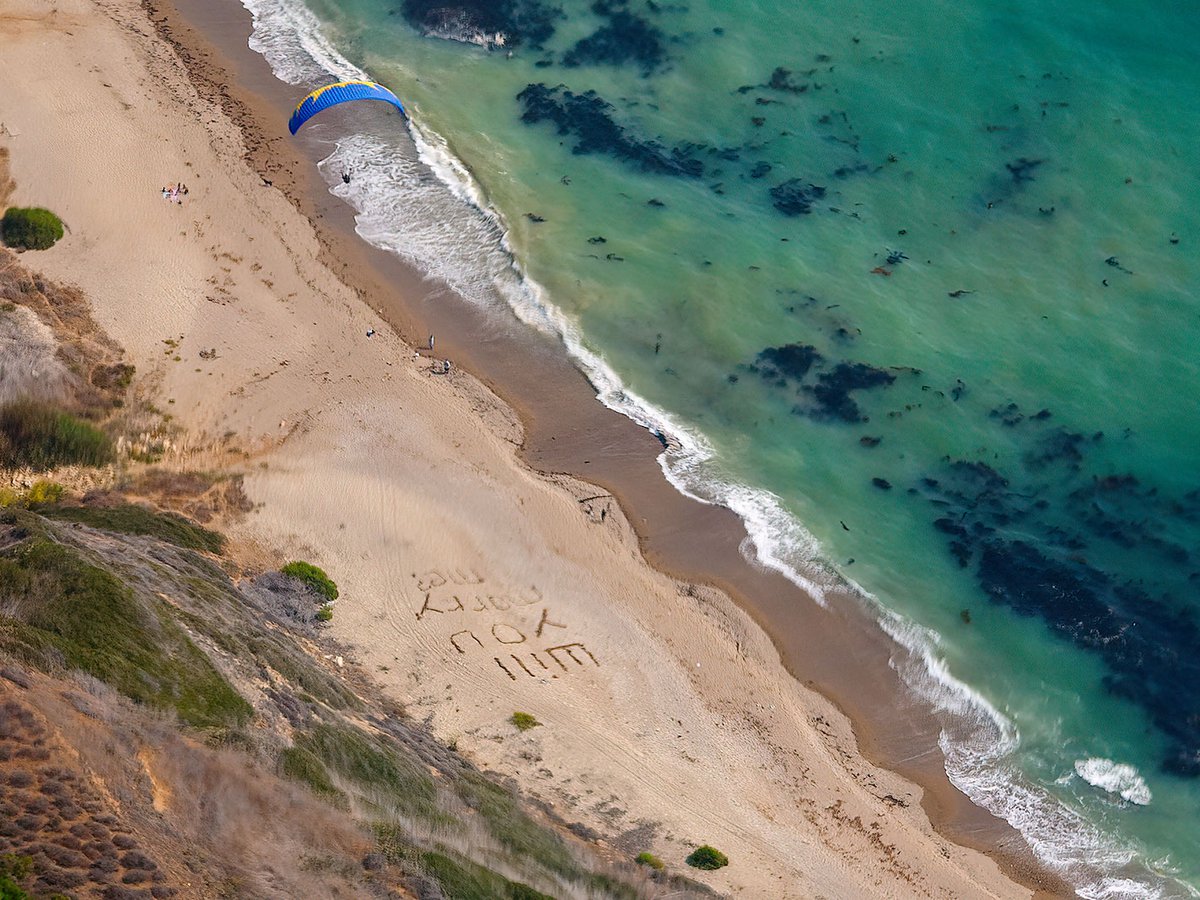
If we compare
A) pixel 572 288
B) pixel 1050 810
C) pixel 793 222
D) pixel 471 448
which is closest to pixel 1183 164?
pixel 793 222

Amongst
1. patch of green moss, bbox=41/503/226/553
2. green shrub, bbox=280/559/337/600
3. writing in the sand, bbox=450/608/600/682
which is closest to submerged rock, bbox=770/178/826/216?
writing in the sand, bbox=450/608/600/682

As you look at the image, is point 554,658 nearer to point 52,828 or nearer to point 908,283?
point 52,828

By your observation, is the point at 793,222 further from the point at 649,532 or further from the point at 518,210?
the point at 649,532

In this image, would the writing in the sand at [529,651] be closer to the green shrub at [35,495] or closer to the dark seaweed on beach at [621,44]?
the green shrub at [35,495]

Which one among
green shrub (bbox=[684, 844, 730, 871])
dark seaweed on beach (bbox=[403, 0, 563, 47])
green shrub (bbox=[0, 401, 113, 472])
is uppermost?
dark seaweed on beach (bbox=[403, 0, 563, 47])

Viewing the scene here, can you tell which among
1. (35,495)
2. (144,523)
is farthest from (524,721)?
(35,495)

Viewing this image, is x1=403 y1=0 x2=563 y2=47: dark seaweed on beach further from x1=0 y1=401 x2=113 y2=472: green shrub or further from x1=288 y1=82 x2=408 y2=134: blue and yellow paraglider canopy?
x1=0 y1=401 x2=113 y2=472: green shrub
